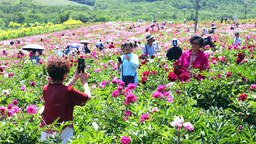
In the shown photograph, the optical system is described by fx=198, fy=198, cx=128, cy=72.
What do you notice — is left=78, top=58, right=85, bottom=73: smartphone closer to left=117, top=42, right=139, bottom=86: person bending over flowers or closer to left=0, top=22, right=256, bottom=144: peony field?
left=0, top=22, right=256, bottom=144: peony field

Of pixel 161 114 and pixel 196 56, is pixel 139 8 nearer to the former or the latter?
pixel 196 56

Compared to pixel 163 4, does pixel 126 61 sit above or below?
below

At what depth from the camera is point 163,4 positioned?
128250 mm

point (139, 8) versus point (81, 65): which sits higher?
point (139, 8)

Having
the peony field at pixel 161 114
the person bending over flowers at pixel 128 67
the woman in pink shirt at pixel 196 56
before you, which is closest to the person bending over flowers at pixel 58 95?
the peony field at pixel 161 114

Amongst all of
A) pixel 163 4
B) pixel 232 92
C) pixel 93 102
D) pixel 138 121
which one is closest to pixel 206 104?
pixel 232 92

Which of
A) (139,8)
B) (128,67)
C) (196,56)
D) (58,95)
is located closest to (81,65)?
(58,95)

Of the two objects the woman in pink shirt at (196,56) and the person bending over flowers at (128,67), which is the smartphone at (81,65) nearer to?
the person bending over flowers at (128,67)

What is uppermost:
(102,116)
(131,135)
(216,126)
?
(216,126)

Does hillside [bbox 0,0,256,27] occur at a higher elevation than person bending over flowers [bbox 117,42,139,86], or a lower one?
higher

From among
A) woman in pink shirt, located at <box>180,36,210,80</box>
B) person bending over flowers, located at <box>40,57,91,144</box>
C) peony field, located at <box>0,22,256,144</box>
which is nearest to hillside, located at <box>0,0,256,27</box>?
woman in pink shirt, located at <box>180,36,210,80</box>

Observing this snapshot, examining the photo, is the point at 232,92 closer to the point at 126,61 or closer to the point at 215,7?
the point at 126,61

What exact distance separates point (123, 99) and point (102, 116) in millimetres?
384

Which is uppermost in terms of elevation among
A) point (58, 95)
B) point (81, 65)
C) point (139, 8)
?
point (139, 8)
